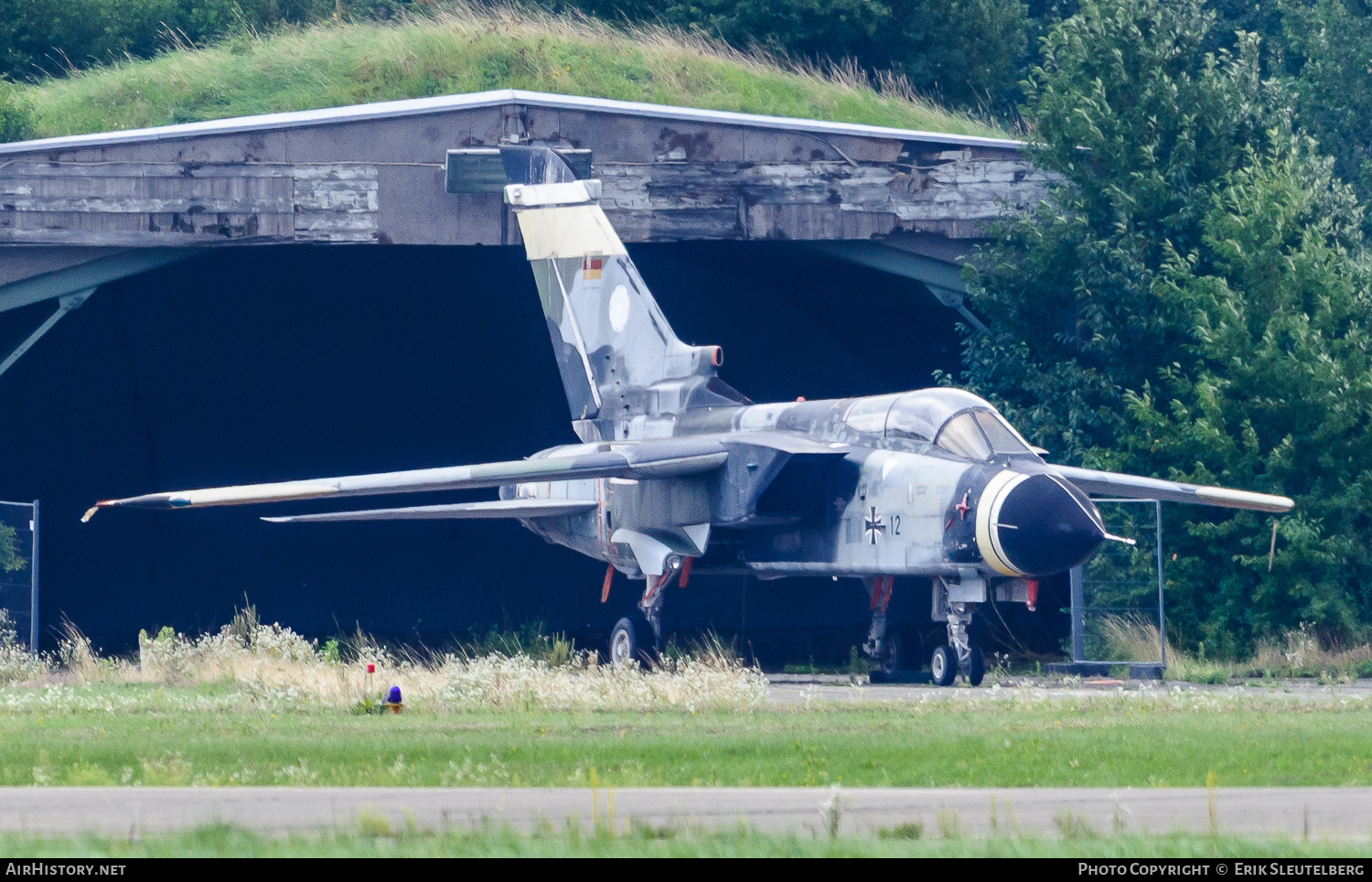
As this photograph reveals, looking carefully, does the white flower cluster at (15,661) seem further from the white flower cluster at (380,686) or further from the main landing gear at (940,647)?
the main landing gear at (940,647)

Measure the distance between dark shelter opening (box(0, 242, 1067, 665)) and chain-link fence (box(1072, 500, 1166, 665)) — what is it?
4.55 metres

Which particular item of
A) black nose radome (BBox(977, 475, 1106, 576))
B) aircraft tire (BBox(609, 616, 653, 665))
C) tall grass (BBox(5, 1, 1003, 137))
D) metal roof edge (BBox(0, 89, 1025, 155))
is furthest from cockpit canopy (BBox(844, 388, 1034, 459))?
tall grass (BBox(5, 1, 1003, 137))

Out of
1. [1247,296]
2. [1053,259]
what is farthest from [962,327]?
[1247,296]

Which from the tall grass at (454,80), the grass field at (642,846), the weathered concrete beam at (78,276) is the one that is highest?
the tall grass at (454,80)

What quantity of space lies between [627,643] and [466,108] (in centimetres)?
832

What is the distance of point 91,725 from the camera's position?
1384cm

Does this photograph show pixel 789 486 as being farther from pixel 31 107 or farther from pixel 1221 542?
pixel 31 107

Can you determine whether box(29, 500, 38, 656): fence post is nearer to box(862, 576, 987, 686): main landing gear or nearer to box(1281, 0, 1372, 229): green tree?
box(862, 576, 987, 686): main landing gear

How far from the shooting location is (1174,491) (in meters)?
20.0

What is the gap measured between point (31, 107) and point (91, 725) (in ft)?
79.4

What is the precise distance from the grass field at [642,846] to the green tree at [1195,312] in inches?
634

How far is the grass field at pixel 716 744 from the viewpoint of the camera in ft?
33.9

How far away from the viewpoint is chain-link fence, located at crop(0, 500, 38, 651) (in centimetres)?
2300

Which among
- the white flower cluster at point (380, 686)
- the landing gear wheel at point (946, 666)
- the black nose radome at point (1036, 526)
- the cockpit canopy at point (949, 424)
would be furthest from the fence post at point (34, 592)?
the black nose radome at point (1036, 526)
